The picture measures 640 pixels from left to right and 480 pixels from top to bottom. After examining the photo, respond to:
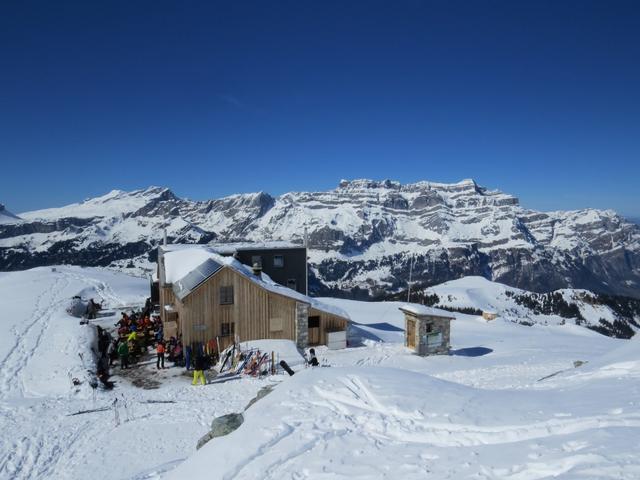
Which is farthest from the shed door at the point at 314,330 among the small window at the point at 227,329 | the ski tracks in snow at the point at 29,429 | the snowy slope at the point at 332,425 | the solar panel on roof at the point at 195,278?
the ski tracks in snow at the point at 29,429

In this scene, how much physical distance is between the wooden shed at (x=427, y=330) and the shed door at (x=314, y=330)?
5.83 m

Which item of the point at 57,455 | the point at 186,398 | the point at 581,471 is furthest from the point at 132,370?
the point at 581,471

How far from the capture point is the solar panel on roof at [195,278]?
2541 cm

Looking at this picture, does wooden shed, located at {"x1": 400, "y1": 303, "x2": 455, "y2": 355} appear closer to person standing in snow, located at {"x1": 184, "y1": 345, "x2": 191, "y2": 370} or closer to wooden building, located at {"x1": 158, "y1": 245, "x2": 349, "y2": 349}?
wooden building, located at {"x1": 158, "y1": 245, "x2": 349, "y2": 349}

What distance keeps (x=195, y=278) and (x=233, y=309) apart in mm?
3000

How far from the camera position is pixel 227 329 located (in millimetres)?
26234

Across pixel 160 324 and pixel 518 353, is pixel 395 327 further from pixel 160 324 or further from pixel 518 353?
pixel 160 324

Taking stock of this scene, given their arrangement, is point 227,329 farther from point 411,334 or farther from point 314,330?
point 411,334

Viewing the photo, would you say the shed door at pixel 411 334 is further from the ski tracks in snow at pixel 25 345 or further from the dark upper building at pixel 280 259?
the ski tracks in snow at pixel 25 345

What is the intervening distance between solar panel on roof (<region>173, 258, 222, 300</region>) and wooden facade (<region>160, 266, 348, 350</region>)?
26 cm

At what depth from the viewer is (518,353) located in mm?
30656

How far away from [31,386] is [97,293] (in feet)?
100

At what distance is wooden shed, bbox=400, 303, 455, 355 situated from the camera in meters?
28.3

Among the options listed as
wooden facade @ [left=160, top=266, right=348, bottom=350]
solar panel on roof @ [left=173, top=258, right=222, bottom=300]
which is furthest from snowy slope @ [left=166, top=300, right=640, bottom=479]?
solar panel on roof @ [left=173, top=258, right=222, bottom=300]
